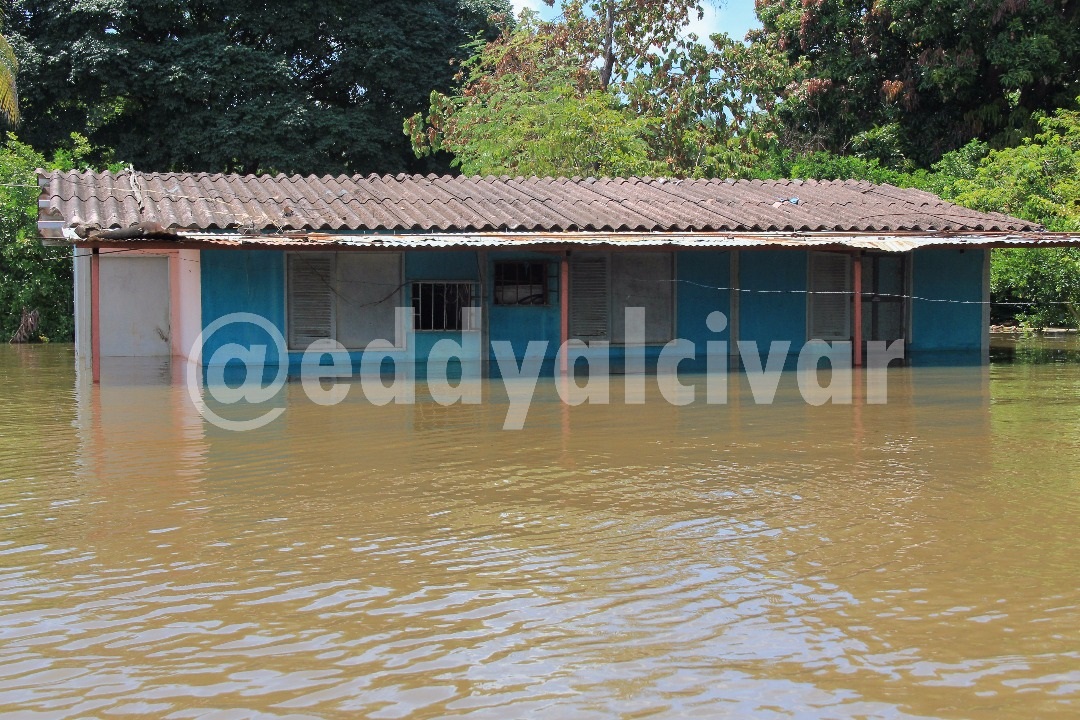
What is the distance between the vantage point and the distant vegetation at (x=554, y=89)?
2569cm

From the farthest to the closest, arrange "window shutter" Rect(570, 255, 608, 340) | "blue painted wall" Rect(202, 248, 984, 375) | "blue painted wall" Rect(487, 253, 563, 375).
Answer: "window shutter" Rect(570, 255, 608, 340) → "blue painted wall" Rect(487, 253, 563, 375) → "blue painted wall" Rect(202, 248, 984, 375)

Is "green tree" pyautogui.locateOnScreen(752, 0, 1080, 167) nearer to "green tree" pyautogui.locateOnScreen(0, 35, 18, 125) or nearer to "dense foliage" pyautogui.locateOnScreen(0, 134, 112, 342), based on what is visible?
"dense foliage" pyautogui.locateOnScreen(0, 134, 112, 342)

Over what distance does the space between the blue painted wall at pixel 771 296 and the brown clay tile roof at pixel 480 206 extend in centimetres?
75

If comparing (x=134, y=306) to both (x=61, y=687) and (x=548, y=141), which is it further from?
(x=61, y=687)

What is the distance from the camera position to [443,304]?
16516 millimetres

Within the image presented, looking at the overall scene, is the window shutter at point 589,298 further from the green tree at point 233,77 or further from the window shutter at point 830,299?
the green tree at point 233,77

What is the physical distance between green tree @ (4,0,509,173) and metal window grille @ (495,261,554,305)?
12525 mm

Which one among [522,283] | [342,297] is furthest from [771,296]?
[342,297]

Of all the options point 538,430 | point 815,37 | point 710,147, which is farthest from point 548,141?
point 538,430

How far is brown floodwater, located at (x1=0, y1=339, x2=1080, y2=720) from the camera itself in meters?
4.18

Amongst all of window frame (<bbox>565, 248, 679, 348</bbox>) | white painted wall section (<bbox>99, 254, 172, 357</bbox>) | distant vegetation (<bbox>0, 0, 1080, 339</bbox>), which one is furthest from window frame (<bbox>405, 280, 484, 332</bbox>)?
distant vegetation (<bbox>0, 0, 1080, 339</bbox>)

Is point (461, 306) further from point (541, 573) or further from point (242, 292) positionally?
point (541, 573)

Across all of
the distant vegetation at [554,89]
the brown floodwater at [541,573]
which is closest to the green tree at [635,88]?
the distant vegetation at [554,89]

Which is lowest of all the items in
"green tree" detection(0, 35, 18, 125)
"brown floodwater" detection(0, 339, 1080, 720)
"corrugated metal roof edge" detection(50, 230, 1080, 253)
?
"brown floodwater" detection(0, 339, 1080, 720)
